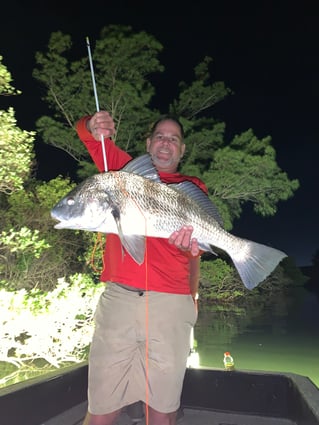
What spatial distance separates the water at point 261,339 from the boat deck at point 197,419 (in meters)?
4.98

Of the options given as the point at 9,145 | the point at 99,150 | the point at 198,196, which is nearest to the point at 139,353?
the point at 198,196

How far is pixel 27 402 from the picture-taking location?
3.26 meters

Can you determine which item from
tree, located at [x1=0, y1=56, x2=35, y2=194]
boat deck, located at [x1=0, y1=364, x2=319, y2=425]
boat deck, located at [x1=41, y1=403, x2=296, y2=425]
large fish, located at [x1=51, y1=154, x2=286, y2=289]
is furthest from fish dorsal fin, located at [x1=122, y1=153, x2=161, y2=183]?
tree, located at [x1=0, y1=56, x2=35, y2=194]

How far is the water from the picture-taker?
9.39 meters

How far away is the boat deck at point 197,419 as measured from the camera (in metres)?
3.57

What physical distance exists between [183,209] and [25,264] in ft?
24.2

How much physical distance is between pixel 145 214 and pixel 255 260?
2.46 ft

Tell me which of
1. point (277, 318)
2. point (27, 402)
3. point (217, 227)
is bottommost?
point (277, 318)

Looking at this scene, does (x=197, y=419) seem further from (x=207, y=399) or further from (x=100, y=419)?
(x=100, y=419)

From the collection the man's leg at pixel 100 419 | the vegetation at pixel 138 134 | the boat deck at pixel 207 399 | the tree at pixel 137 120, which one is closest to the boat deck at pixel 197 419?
the boat deck at pixel 207 399

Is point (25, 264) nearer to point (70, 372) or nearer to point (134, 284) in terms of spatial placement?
point (70, 372)

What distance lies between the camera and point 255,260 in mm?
2596

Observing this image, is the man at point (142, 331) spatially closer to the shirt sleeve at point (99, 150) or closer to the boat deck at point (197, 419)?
the shirt sleeve at point (99, 150)

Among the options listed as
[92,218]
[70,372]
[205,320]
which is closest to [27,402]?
[70,372]
